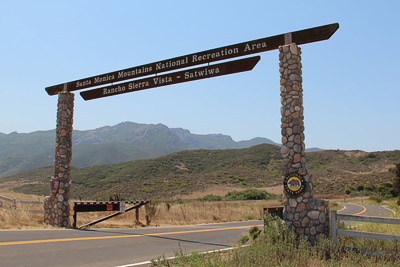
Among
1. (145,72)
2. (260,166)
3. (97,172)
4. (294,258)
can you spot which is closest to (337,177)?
(260,166)

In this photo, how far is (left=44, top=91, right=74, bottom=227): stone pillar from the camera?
1541 centimetres

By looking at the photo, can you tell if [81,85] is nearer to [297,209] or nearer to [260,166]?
[297,209]

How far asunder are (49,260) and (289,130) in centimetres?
707

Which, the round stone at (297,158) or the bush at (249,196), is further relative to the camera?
the bush at (249,196)

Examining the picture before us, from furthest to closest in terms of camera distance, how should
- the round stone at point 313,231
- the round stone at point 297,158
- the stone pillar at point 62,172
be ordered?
the stone pillar at point 62,172
the round stone at point 297,158
the round stone at point 313,231

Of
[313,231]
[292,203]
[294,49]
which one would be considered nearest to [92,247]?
[292,203]

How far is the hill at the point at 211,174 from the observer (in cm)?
6150

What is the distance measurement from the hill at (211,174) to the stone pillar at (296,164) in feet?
144

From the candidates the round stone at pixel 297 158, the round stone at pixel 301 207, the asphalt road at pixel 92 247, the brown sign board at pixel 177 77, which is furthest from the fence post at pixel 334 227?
the brown sign board at pixel 177 77

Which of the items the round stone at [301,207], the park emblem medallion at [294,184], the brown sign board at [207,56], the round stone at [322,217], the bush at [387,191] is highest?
the brown sign board at [207,56]

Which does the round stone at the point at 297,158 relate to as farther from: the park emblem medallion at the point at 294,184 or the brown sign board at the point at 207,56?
the brown sign board at the point at 207,56

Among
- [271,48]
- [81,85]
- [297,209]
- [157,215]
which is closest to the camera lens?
[297,209]

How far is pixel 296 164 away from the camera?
10.0 metres

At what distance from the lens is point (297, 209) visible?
9.76 meters
